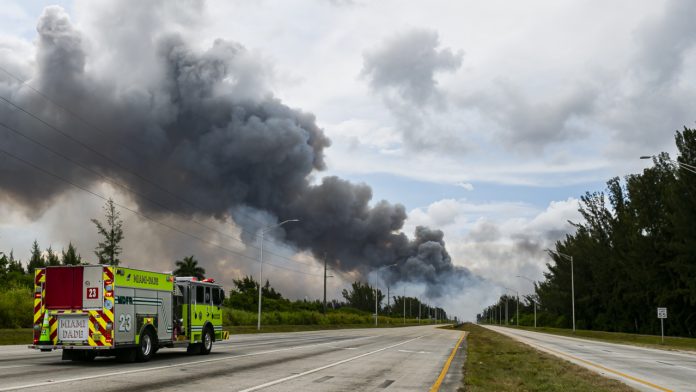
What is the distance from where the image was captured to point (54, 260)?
129000 millimetres

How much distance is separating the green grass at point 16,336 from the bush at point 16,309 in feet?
4.71

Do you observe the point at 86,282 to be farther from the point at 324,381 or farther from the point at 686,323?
the point at 686,323

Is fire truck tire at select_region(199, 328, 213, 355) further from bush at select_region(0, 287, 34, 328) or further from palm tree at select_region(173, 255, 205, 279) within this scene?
palm tree at select_region(173, 255, 205, 279)

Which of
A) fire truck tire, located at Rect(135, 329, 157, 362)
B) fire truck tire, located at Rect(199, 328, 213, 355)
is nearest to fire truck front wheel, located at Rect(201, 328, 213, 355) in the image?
fire truck tire, located at Rect(199, 328, 213, 355)

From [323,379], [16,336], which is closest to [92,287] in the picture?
[323,379]

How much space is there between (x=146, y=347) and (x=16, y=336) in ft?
51.6

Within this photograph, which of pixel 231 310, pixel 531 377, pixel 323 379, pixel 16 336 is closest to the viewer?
pixel 323 379

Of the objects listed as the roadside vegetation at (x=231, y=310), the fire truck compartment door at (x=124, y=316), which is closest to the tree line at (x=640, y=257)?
the roadside vegetation at (x=231, y=310)

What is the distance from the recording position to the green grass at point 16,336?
31.9m

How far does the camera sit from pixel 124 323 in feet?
67.1

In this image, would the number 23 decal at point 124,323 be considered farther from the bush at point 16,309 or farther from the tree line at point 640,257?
the tree line at point 640,257

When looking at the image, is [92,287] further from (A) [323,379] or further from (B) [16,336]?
(B) [16,336]

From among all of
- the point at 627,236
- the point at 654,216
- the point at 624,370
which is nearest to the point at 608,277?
the point at 627,236

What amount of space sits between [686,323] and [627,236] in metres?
17.2
